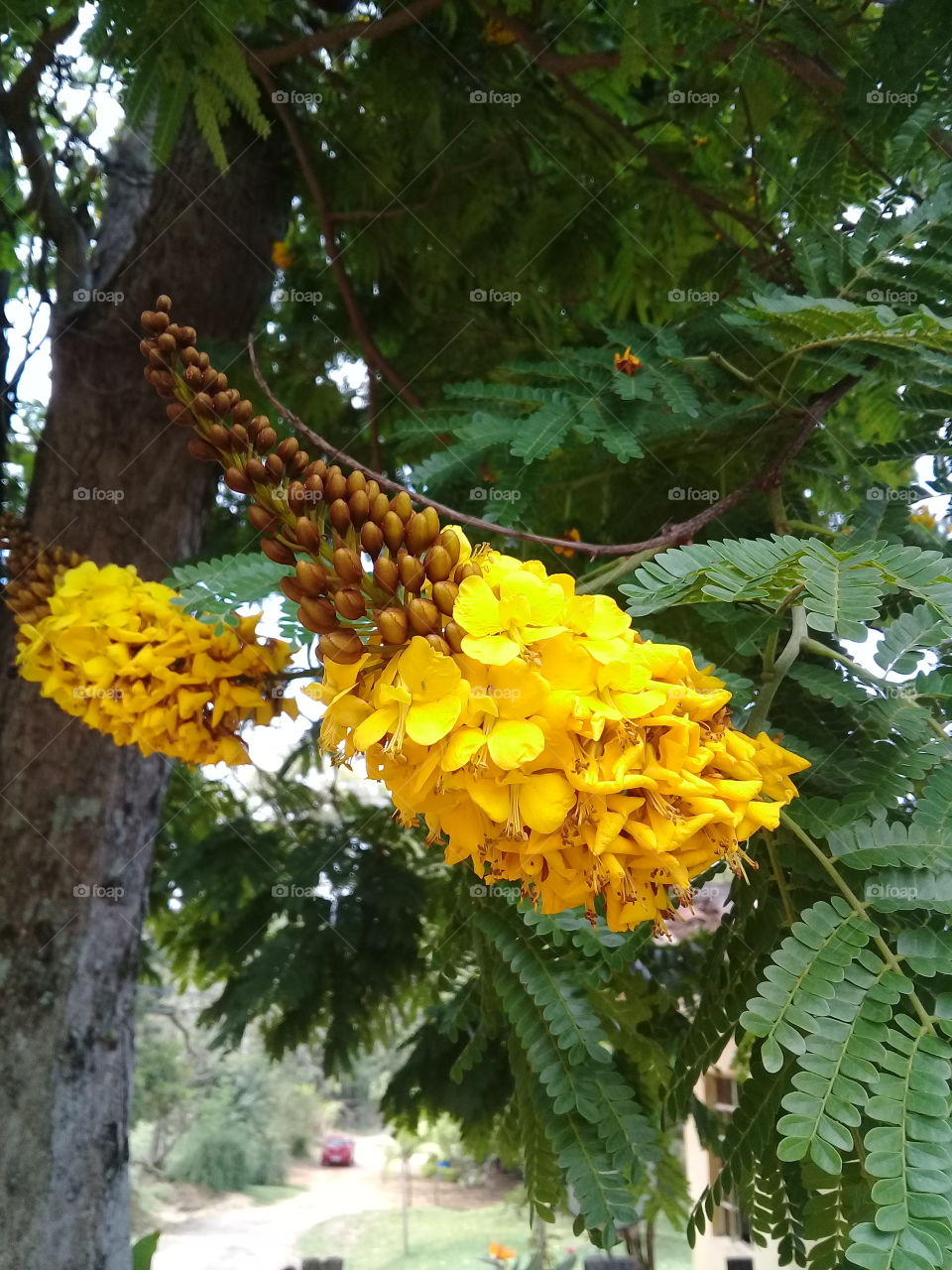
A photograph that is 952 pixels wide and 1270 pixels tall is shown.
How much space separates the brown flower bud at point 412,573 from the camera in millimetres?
750

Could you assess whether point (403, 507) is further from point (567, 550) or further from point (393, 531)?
point (567, 550)

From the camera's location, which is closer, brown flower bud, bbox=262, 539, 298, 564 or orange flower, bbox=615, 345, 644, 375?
brown flower bud, bbox=262, 539, 298, 564

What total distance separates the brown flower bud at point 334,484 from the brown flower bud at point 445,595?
11cm

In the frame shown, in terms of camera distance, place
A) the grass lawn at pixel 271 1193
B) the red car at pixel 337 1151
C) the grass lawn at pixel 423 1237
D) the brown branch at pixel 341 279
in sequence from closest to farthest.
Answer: the brown branch at pixel 341 279 → the grass lawn at pixel 423 1237 → the grass lawn at pixel 271 1193 → the red car at pixel 337 1151

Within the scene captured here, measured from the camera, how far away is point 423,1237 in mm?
5500

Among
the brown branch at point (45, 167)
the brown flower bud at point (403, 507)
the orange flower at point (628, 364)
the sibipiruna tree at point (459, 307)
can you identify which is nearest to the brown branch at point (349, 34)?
the sibipiruna tree at point (459, 307)

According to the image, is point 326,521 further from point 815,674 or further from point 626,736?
point 815,674

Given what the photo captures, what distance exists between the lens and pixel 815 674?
3.70 feet

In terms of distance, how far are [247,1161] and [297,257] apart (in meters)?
5.39

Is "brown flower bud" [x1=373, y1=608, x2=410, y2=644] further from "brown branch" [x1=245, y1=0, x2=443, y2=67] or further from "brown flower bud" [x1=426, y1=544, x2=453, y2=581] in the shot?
"brown branch" [x1=245, y1=0, x2=443, y2=67]

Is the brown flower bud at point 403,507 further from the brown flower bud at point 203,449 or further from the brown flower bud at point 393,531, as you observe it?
the brown flower bud at point 203,449

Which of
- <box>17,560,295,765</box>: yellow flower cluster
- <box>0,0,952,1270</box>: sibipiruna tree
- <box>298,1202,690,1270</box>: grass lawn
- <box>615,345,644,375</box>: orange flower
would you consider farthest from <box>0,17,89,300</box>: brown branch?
<box>298,1202,690,1270</box>: grass lawn

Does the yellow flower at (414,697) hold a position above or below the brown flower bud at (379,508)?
below

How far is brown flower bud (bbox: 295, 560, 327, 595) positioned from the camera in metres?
0.75
